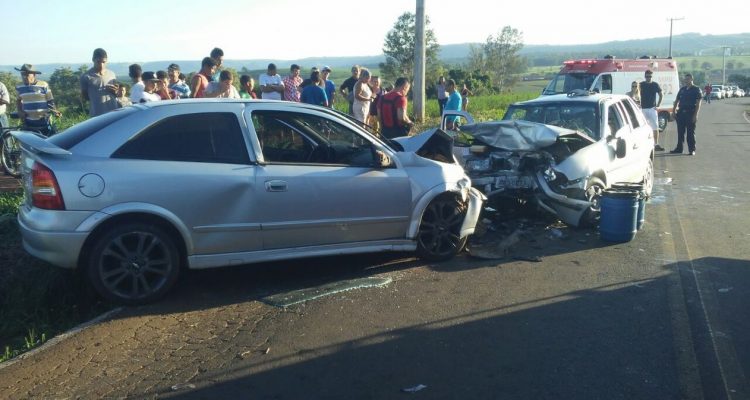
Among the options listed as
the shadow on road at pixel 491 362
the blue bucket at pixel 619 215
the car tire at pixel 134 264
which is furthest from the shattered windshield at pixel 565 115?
the car tire at pixel 134 264

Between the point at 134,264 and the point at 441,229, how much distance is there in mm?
3061

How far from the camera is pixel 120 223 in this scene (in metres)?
5.56

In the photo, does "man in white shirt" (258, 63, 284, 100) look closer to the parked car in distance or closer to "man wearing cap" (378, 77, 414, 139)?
"man wearing cap" (378, 77, 414, 139)

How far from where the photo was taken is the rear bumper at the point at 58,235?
5336 mm

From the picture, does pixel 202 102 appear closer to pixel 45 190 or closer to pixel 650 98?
pixel 45 190

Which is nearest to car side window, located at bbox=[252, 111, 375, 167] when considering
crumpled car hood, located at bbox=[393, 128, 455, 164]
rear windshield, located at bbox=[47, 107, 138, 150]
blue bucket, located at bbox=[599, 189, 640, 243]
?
crumpled car hood, located at bbox=[393, 128, 455, 164]

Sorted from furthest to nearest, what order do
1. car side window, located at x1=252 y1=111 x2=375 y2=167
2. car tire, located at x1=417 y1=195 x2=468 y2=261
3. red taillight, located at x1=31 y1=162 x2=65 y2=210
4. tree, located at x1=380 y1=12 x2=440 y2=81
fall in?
tree, located at x1=380 y1=12 x2=440 y2=81 → car tire, located at x1=417 y1=195 x2=468 y2=261 → car side window, located at x1=252 y1=111 x2=375 y2=167 → red taillight, located at x1=31 y1=162 x2=65 y2=210

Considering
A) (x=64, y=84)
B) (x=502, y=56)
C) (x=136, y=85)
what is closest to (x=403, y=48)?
(x=502, y=56)

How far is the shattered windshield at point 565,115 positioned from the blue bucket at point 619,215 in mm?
1562

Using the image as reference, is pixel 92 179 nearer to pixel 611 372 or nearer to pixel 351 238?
pixel 351 238

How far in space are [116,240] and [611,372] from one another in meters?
3.86

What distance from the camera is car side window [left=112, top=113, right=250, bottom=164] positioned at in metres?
5.73

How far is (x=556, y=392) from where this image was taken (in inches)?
166

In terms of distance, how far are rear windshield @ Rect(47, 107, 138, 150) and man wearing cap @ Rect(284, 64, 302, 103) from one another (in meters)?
7.99
